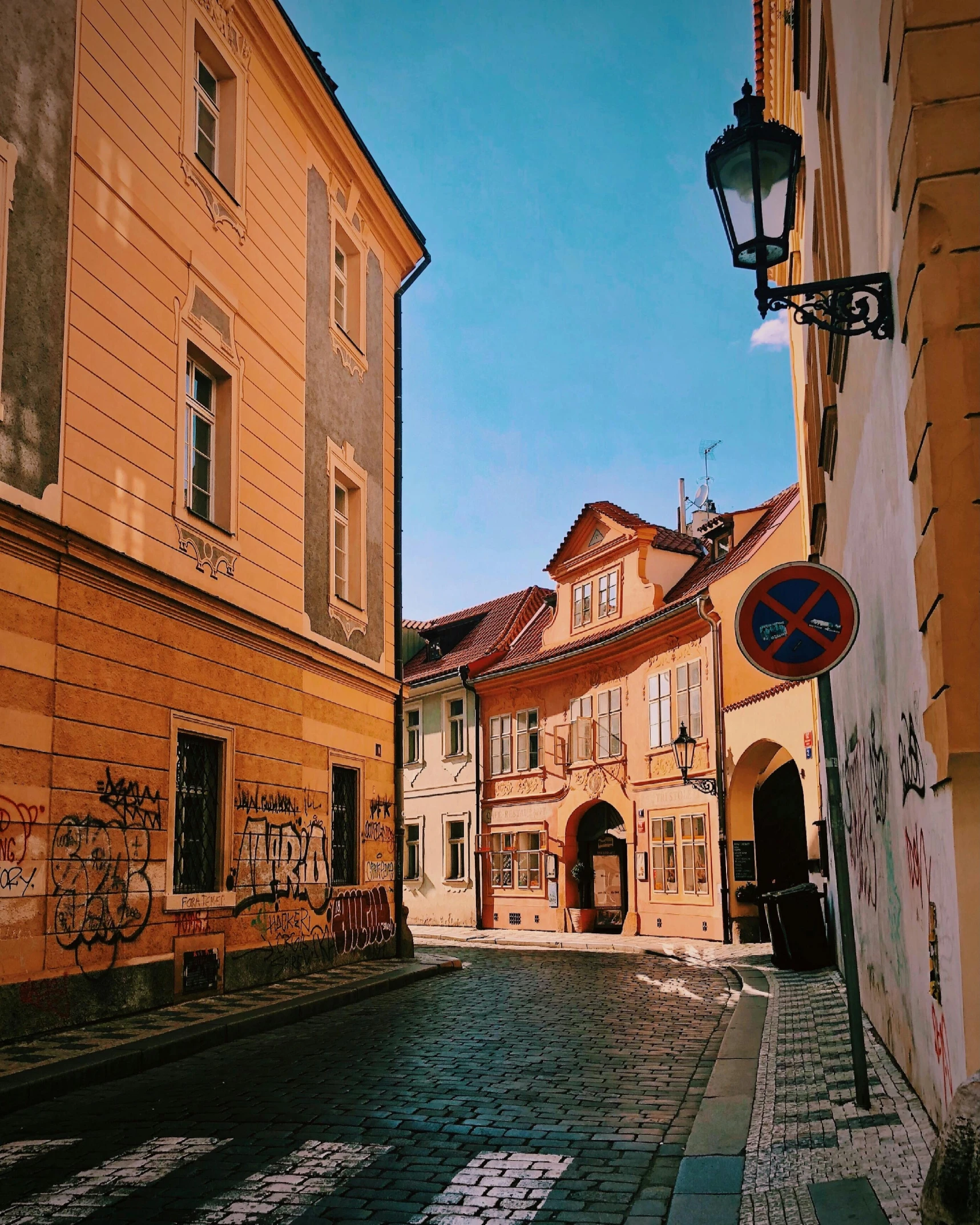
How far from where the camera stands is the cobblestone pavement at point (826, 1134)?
15.0 feet

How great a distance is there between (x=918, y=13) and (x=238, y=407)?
36.0ft

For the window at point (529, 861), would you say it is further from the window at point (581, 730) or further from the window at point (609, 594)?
the window at point (609, 594)

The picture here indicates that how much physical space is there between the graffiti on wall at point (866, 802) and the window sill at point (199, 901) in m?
6.57

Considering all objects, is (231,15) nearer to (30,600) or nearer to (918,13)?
(30,600)

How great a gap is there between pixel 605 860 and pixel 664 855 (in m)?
3.65

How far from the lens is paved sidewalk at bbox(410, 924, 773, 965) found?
63.9 feet

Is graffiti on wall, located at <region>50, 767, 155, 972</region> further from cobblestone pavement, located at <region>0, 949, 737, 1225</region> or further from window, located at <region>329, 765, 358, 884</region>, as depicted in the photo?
window, located at <region>329, 765, 358, 884</region>

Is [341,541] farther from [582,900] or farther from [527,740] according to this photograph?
[582,900]

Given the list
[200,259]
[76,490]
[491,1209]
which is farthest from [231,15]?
[491,1209]

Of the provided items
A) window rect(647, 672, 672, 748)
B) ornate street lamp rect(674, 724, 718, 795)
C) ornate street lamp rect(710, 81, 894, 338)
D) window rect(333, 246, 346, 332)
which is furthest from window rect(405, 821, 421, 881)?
ornate street lamp rect(710, 81, 894, 338)

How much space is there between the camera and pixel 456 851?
33688mm

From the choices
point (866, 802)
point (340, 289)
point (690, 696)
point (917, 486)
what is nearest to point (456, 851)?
point (690, 696)

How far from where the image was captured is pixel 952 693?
4090mm

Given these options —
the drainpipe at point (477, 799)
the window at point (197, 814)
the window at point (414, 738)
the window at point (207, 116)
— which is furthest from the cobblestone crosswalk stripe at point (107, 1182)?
the window at point (414, 738)
